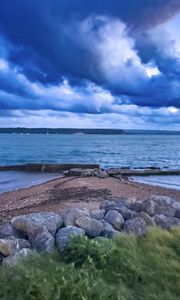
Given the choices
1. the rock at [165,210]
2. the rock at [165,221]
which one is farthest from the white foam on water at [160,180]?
the rock at [165,221]

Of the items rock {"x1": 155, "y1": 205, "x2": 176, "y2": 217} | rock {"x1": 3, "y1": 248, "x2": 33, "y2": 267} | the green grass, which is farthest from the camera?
rock {"x1": 155, "y1": 205, "x2": 176, "y2": 217}

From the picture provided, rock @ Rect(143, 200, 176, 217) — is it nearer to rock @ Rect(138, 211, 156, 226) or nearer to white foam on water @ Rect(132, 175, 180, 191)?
rock @ Rect(138, 211, 156, 226)

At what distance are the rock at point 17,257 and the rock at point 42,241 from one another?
42 centimetres

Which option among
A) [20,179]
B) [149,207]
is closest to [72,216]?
[149,207]

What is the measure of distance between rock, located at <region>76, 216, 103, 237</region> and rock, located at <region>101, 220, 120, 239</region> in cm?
8

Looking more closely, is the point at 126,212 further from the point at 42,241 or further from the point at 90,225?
the point at 42,241

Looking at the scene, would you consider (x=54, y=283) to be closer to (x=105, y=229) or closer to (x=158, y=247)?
(x=158, y=247)

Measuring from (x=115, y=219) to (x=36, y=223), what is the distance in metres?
1.46

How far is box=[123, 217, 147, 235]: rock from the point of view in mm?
6736

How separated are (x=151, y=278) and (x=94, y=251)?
2.66ft

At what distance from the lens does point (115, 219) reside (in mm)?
7176

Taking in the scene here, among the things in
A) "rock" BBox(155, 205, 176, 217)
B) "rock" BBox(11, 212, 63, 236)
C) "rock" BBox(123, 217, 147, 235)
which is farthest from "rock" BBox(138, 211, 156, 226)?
"rock" BBox(11, 212, 63, 236)

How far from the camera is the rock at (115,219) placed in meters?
7.09

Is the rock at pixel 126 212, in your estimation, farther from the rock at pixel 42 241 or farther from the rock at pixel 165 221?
the rock at pixel 42 241
